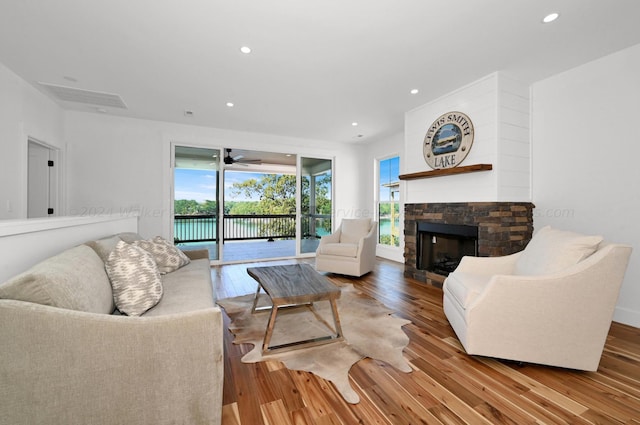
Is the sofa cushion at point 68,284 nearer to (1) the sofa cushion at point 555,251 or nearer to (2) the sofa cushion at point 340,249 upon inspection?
(1) the sofa cushion at point 555,251

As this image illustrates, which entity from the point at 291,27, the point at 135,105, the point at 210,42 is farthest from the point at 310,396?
the point at 135,105

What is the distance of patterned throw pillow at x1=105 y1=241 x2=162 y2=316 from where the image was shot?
161 cm

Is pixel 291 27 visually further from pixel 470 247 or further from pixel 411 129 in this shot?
pixel 470 247

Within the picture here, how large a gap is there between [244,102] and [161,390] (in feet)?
12.1

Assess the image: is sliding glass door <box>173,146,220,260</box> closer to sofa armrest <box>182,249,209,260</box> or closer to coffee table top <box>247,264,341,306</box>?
sofa armrest <box>182,249,209,260</box>

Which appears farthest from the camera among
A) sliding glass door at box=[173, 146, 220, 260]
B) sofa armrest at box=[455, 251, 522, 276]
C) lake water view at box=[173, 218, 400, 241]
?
lake water view at box=[173, 218, 400, 241]

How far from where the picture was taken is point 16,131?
3.17 m

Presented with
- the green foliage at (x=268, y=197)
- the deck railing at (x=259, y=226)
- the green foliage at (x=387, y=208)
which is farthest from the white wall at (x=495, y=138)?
the deck railing at (x=259, y=226)

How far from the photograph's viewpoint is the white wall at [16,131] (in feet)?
9.77

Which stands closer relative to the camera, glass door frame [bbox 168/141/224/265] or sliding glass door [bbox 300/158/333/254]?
glass door frame [bbox 168/141/224/265]

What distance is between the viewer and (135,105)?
406cm

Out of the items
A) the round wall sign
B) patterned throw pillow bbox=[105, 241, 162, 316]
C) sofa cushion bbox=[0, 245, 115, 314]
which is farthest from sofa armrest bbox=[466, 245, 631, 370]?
sofa cushion bbox=[0, 245, 115, 314]

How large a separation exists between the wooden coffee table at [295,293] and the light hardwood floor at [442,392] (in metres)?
0.26

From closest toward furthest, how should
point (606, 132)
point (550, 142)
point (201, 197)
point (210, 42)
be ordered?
point (210, 42) < point (606, 132) < point (550, 142) < point (201, 197)
